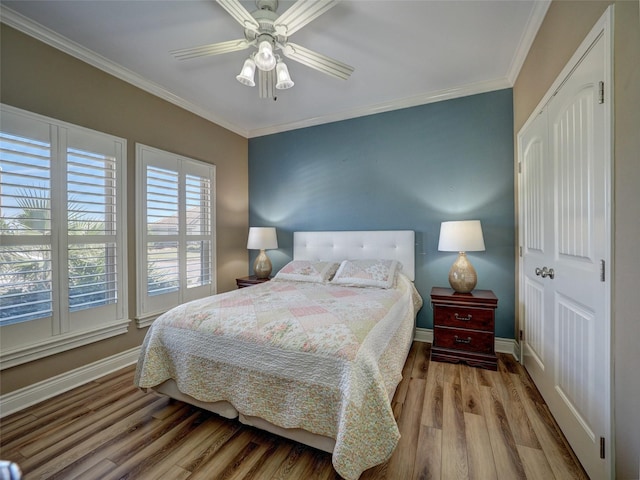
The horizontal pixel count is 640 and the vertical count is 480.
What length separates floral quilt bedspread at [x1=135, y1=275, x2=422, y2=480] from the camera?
4.11 ft

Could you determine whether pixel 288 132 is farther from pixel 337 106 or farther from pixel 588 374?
pixel 588 374

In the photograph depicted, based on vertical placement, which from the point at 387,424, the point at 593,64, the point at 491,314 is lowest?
the point at 387,424

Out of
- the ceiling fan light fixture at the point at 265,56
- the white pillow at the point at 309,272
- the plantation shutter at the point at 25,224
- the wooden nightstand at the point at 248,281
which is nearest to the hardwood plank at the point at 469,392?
the white pillow at the point at 309,272

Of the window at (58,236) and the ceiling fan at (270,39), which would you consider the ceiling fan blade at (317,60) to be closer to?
the ceiling fan at (270,39)

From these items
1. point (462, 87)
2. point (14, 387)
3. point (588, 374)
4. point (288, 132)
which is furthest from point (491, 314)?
point (14, 387)

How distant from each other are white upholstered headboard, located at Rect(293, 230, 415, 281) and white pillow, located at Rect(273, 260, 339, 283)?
0.89 feet

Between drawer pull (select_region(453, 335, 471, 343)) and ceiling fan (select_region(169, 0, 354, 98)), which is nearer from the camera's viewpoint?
ceiling fan (select_region(169, 0, 354, 98))

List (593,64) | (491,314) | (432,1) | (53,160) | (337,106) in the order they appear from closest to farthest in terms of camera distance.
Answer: (593,64), (432,1), (53,160), (491,314), (337,106)

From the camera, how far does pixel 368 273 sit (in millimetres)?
2768

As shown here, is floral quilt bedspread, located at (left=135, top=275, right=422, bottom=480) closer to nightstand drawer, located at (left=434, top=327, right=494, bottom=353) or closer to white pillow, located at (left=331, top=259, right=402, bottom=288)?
white pillow, located at (left=331, top=259, right=402, bottom=288)

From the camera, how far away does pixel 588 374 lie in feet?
4.21

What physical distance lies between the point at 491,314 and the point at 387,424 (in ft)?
5.46

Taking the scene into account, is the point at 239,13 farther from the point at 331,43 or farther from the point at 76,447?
the point at 76,447

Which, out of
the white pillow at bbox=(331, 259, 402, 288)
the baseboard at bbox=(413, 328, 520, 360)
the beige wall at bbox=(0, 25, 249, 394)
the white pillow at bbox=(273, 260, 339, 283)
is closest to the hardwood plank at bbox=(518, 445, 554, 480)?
the baseboard at bbox=(413, 328, 520, 360)
